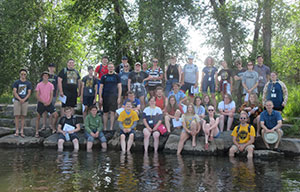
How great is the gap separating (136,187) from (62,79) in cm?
599

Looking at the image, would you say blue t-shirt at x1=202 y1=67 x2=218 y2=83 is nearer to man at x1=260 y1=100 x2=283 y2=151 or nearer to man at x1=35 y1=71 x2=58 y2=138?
man at x1=260 y1=100 x2=283 y2=151

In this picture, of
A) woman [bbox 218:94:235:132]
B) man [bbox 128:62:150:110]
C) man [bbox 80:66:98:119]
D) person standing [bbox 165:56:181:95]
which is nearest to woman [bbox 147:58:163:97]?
man [bbox 128:62:150:110]

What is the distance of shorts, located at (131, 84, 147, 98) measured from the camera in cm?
1122

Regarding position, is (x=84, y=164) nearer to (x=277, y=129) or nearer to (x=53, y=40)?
(x=277, y=129)

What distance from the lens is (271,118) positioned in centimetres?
950

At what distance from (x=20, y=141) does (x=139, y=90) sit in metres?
4.01

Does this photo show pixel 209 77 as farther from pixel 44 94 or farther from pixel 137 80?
pixel 44 94

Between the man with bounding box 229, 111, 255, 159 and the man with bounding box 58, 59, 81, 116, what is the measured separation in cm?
499

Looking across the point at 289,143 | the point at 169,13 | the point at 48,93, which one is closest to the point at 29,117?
the point at 48,93

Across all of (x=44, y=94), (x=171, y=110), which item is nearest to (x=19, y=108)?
(x=44, y=94)

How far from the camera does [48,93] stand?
10.9m

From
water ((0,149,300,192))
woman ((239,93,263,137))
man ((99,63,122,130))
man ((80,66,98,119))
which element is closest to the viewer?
water ((0,149,300,192))

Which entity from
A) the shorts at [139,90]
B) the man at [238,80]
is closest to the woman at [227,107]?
the man at [238,80]

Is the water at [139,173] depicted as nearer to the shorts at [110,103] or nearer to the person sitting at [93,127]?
the person sitting at [93,127]
